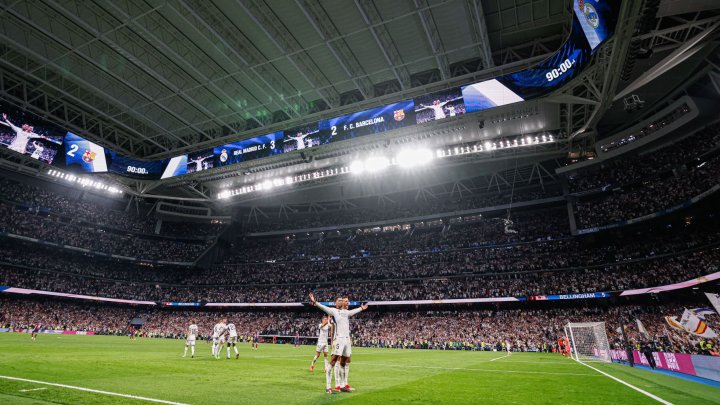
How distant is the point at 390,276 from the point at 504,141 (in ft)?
79.0

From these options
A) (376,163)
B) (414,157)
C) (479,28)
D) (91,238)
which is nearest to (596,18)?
(479,28)

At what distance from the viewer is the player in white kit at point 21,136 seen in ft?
88.0

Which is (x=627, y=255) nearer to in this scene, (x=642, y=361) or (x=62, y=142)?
(x=642, y=361)

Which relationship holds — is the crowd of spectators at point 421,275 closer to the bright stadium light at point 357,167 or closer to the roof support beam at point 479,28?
the bright stadium light at point 357,167

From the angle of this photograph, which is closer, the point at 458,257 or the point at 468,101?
the point at 468,101

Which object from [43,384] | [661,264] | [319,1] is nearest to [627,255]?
[661,264]

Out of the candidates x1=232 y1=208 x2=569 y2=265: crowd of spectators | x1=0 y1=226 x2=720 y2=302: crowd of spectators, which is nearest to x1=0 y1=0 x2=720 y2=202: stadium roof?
x1=0 y1=226 x2=720 y2=302: crowd of spectators

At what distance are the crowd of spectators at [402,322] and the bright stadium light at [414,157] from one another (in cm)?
1842

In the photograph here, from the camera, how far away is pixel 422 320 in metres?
40.3

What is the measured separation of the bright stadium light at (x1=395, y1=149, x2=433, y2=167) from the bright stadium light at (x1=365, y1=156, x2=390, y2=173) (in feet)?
3.35

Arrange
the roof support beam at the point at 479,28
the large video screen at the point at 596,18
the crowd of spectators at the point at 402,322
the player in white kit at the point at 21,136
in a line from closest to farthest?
the large video screen at the point at 596,18 < the roof support beam at the point at 479,28 < the player in white kit at the point at 21,136 < the crowd of spectators at the point at 402,322

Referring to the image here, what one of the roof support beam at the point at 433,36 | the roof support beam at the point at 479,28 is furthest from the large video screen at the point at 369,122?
the roof support beam at the point at 479,28

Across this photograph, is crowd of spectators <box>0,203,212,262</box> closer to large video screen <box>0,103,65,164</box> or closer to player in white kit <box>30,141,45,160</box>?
player in white kit <box>30,141,45,160</box>

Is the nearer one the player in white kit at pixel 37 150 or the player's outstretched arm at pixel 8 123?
the player's outstretched arm at pixel 8 123
